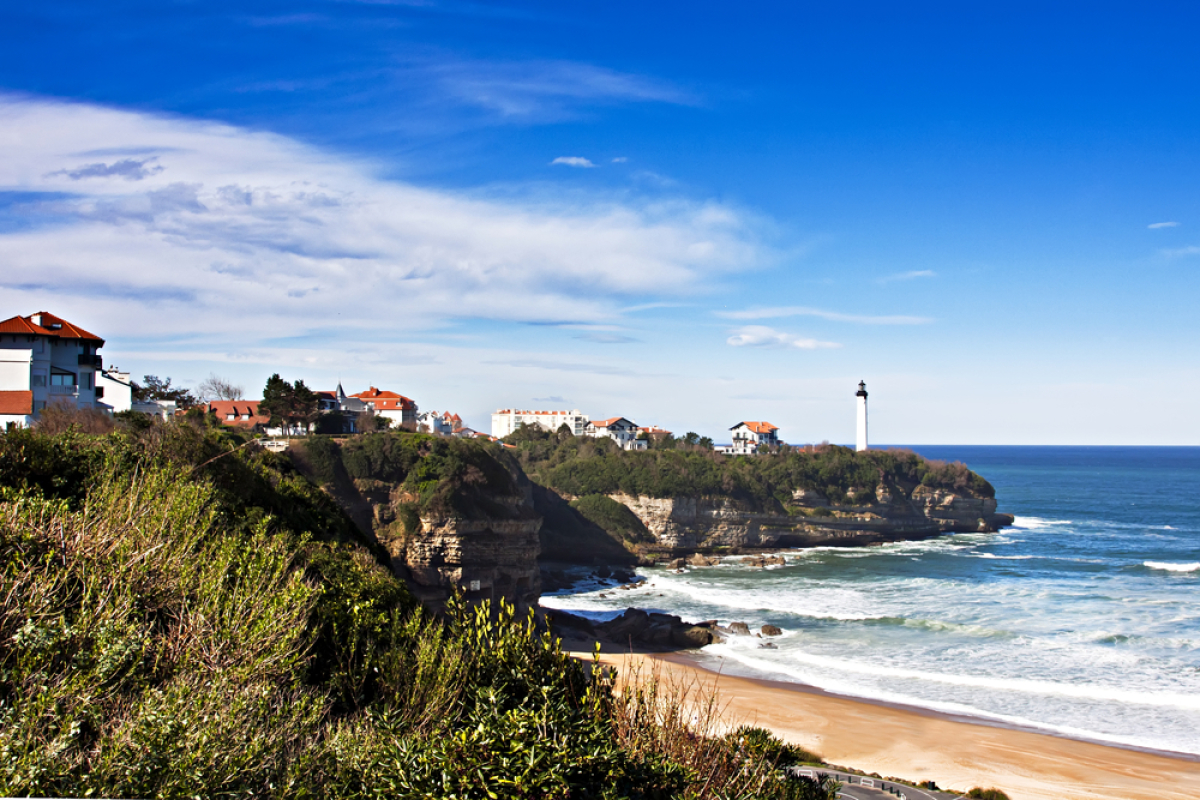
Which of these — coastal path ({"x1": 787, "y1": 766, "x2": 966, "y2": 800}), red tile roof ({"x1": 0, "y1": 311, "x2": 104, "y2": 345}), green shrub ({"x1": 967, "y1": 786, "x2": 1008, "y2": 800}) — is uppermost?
red tile roof ({"x1": 0, "y1": 311, "x2": 104, "y2": 345})

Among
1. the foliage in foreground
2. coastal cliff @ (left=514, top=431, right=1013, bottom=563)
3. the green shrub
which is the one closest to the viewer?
the foliage in foreground

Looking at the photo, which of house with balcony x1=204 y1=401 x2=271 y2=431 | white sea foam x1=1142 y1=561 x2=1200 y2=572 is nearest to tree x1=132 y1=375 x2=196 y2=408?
house with balcony x1=204 y1=401 x2=271 y2=431

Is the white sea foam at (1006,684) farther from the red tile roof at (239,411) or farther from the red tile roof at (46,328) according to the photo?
the red tile roof at (239,411)

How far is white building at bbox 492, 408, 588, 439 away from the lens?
409 feet

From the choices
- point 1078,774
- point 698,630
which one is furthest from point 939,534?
point 1078,774

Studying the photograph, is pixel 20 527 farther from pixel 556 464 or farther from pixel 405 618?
pixel 556 464

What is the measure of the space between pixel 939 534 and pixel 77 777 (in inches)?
3419

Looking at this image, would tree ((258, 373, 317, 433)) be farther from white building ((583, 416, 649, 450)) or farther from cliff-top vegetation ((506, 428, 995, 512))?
white building ((583, 416, 649, 450))

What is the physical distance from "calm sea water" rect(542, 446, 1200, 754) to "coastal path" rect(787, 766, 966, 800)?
827 centimetres

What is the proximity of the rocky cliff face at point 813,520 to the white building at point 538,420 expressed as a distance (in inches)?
1993

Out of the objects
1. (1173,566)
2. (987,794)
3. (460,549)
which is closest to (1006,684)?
(987,794)

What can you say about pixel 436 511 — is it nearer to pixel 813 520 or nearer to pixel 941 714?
pixel 941 714

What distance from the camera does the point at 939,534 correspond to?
3204 inches

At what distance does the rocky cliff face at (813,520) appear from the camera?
70562 millimetres
